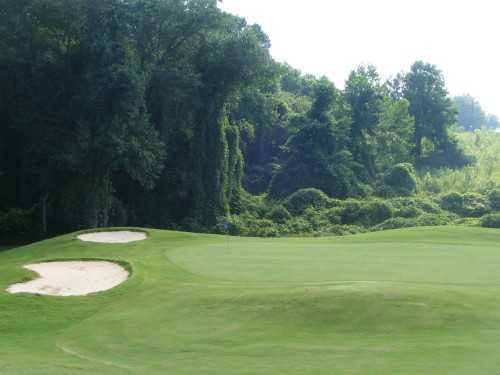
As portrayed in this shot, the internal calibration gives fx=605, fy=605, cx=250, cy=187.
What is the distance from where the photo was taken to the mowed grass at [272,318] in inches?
296

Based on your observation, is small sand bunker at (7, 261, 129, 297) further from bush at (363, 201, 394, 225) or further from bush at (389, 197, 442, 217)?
bush at (389, 197, 442, 217)

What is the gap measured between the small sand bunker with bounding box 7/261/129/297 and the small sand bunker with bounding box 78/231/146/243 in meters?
3.62

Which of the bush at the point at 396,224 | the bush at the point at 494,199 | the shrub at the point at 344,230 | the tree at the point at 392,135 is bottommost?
the shrub at the point at 344,230

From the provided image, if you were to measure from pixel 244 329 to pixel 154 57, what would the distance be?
22003 mm

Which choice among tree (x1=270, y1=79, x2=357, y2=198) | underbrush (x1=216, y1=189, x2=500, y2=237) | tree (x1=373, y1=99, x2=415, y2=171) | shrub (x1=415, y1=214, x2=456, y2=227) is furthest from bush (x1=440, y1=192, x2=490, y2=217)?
tree (x1=373, y1=99, x2=415, y2=171)

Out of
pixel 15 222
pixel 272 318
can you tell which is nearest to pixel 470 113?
pixel 15 222

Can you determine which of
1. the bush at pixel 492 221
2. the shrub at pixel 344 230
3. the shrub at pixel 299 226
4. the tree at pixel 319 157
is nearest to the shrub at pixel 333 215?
the shrub at pixel 299 226

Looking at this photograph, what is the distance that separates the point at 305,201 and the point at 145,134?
416 inches

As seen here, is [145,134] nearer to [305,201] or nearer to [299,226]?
[299,226]

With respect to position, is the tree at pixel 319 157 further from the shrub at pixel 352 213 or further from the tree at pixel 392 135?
the tree at pixel 392 135

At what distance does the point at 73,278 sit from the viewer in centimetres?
1330

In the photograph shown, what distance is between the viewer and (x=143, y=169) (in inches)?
1032

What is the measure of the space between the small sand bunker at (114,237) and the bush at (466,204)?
61.9 feet

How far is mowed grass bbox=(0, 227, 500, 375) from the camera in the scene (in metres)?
7.52
